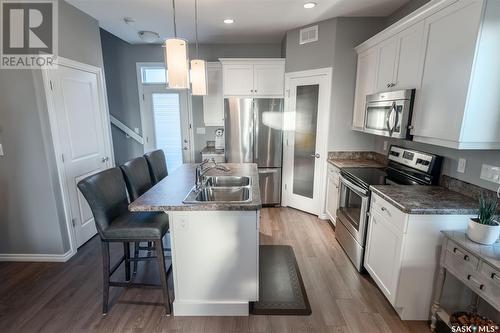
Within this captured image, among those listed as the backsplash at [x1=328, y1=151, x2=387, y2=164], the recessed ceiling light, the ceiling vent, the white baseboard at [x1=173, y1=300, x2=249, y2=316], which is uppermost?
the recessed ceiling light

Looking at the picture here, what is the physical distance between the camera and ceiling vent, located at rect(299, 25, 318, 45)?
3369 mm

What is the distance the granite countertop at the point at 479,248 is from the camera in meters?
1.34

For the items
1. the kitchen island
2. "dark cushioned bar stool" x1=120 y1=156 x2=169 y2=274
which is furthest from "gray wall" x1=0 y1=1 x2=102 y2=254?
the kitchen island

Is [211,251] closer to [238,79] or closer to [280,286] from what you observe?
[280,286]

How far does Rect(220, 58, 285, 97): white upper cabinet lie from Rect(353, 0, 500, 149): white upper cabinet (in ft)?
5.96

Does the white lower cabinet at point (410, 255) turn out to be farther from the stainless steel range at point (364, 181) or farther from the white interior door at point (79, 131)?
the white interior door at point (79, 131)

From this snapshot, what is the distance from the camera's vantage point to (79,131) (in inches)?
114

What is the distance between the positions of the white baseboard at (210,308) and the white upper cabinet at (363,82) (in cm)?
247

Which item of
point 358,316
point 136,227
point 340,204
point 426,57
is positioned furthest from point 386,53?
point 136,227

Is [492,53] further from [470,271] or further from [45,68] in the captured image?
[45,68]

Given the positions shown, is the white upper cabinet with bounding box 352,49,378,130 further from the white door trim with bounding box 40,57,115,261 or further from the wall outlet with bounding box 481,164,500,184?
the white door trim with bounding box 40,57,115,261

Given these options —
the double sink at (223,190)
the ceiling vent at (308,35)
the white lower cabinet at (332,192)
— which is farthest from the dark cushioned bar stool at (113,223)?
the ceiling vent at (308,35)

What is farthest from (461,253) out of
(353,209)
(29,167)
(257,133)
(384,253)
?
(29,167)

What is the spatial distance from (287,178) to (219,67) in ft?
7.29
